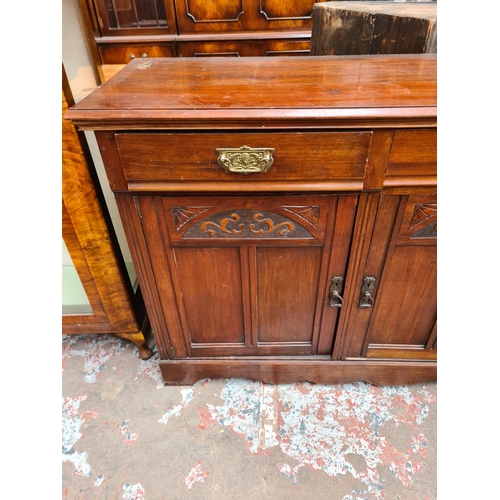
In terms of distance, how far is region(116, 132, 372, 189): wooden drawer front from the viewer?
0.65 meters

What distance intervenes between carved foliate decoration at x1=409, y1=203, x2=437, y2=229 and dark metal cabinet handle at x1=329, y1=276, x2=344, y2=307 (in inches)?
8.1

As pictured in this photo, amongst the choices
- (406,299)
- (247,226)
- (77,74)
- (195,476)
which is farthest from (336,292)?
(77,74)

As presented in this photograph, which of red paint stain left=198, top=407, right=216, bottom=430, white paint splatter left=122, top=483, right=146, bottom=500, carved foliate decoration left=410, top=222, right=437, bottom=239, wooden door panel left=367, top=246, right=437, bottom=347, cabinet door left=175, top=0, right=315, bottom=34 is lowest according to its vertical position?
red paint stain left=198, top=407, right=216, bottom=430

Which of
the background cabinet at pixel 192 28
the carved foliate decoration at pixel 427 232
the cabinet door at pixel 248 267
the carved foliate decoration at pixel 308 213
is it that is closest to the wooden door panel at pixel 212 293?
the cabinet door at pixel 248 267

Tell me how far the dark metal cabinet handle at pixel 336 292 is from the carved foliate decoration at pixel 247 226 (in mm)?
146

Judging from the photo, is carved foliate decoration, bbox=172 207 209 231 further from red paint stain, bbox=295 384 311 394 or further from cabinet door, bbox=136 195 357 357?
red paint stain, bbox=295 384 311 394

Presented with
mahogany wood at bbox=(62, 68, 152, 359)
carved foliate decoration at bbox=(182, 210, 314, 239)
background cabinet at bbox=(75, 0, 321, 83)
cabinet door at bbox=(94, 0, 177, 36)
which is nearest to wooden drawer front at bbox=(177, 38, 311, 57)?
background cabinet at bbox=(75, 0, 321, 83)

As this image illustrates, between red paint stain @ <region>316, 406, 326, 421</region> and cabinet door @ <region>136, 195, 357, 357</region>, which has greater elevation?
cabinet door @ <region>136, 195, 357, 357</region>

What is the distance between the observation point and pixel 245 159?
2.19 feet

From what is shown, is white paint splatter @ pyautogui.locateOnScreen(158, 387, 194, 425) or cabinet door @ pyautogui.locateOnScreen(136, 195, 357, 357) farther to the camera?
white paint splatter @ pyautogui.locateOnScreen(158, 387, 194, 425)

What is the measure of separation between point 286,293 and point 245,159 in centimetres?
38

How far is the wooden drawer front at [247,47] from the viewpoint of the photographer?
1.77 meters

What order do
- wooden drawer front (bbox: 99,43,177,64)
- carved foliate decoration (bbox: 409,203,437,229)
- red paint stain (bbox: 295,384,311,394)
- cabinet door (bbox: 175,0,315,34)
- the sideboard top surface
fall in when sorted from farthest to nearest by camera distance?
wooden drawer front (bbox: 99,43,177,64) < cabinet door (bbox: 175,0,315,34) < red paint stain (bbox: 295,384,311,394) < carved foliate decoration (bbox: 409,203,437,229) < the sideboard top surface

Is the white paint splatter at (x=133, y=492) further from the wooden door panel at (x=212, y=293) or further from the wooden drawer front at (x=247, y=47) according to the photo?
the wooden drawer front at (x=247, y=47)
